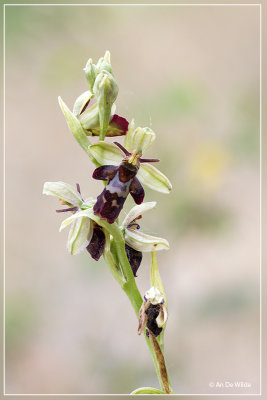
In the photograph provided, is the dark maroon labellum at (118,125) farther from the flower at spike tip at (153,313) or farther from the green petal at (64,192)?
the flower at spike tip at (153,313)

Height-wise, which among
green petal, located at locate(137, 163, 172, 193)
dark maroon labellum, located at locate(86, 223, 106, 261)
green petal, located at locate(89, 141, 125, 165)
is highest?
green petal, located at locate(89, 141, 125, 165)

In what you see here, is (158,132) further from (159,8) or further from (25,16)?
(25,16)

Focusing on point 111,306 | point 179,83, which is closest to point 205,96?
point 179,83

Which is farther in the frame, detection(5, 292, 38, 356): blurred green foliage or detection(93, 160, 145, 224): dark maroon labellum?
detection(5, 292, 38, 356): blurred green foliage

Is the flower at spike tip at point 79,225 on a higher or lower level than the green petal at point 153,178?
lower

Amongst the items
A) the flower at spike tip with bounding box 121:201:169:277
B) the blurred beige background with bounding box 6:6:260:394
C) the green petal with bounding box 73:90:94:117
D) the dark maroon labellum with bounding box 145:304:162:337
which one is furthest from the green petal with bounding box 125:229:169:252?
the blurred beige background with bounding box 6:6:260:394

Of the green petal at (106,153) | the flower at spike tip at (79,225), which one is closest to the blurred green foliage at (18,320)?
the flower at spike tip at (79,225)

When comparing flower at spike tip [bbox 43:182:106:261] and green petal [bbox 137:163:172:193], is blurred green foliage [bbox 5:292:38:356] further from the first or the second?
green petal [bbox 137:163:172:193]
